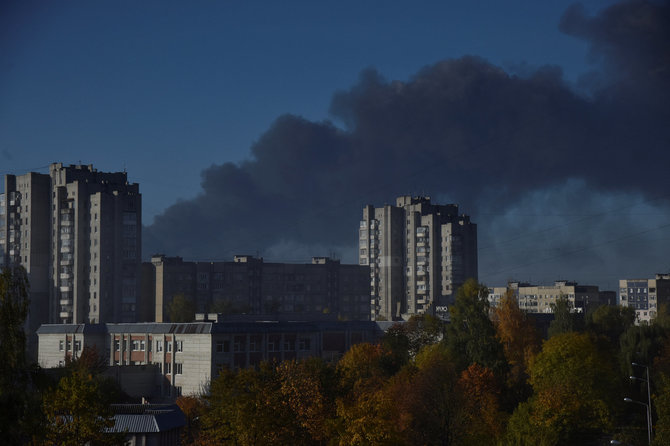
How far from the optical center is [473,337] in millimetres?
101812

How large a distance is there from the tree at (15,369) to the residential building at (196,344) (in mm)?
78958

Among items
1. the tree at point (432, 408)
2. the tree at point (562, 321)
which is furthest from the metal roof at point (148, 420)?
the tree at point (562, 321)

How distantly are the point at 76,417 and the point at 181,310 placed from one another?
137 m

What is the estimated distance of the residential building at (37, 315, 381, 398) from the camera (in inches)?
4668

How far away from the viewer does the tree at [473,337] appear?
99.5m

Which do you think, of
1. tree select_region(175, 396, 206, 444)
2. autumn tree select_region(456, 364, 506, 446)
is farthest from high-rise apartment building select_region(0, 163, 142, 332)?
autumn tree select_region(456, 364, 506, 446)

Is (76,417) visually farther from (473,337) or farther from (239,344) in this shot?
(239,344)

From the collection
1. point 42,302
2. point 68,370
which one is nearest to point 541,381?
point 68,370

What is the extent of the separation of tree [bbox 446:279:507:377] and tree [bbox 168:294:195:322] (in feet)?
278

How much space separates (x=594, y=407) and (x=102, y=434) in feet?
186

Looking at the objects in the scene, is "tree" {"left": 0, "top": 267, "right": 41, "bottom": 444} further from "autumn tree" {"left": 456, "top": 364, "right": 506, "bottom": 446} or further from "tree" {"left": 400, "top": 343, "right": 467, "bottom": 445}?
"autumn tree" {"left": 456, "top": 364, "right": 506, "bottom": 446}

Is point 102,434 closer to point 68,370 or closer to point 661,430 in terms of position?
point 661,430

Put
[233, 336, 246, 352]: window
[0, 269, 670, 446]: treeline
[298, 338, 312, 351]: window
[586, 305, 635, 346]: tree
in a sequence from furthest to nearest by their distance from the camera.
A: [586, 305, 635, 346]: tree, [298, 338, 312, 351]: window, [233, 336, 246, 352]: window, [0, 269, 670, 446]: treeline

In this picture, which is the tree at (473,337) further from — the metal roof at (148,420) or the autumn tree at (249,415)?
the metal roof at (148,420)
